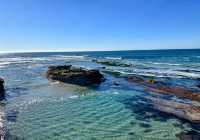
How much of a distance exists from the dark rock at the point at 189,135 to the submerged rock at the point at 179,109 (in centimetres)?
216

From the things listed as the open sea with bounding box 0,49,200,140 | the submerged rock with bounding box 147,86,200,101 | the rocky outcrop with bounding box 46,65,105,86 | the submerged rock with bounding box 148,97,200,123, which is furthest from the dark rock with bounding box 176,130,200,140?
the rocky outcrop with bounding box 46,65,105,86

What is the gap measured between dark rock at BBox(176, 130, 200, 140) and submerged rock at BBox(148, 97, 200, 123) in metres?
2.16

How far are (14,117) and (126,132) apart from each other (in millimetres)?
6376

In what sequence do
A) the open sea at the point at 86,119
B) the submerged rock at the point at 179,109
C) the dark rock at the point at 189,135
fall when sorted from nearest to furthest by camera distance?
the dark rock at the point at 189,135
the open sea at the point at 86,119
the submerged rock at the point at 179,109

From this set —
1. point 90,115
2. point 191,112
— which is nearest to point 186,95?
point 191,112

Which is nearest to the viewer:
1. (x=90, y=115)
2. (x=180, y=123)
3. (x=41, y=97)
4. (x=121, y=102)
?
(x=180, y=123)

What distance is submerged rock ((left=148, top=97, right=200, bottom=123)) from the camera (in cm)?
1472

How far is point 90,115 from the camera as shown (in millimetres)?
14297

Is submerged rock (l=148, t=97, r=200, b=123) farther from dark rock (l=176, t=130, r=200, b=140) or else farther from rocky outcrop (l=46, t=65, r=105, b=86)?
rocky outcrop (l=46, t=65, r=105, b=86)

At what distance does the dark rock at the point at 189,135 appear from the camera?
1122 cm

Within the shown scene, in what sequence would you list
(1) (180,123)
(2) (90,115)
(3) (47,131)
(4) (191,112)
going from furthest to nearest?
(4) (191,112), (2) (90,115), (1) (180,123), (3) (47,131)

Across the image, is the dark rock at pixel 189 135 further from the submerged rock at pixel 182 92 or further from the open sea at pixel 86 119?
the submerged rock at pixel 182 92

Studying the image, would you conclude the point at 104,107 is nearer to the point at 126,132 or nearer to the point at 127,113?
the point at 127,113

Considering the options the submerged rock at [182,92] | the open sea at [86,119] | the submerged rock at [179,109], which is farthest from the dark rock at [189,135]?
the submerged rock at [182,92]
